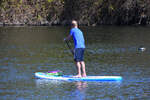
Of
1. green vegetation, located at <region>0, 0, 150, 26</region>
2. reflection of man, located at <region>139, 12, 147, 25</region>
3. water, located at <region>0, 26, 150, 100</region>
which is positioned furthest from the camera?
green vegetation, located at <region>0, 0, 150, 26</region>

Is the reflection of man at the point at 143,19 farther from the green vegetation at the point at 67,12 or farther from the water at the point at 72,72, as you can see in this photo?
the water at the point at 72,72

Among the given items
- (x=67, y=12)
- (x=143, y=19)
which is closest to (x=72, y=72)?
(x=143, y=19)

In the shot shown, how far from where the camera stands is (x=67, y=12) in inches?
3056

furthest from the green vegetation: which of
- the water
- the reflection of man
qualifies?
the water

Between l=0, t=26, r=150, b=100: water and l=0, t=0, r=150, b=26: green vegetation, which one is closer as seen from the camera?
l=0, t=26, r=150, b=100: water

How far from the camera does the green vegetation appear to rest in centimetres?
7062

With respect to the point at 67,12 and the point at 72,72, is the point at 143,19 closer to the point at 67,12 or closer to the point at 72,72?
the point at 67,12

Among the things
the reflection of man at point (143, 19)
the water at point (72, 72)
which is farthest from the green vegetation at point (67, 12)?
the water at point (72, 72)

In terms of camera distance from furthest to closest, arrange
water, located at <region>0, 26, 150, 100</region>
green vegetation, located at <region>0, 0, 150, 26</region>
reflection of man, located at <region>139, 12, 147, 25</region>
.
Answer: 1. green vegetation, located at <region>0, 0, 150, 26</region>
2. reflection of man, located at <region>139, 12, 147, 25</region>
3. water, located at <region>0, 26, 150, 100</region>

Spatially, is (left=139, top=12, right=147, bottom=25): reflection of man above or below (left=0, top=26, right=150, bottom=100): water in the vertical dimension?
below

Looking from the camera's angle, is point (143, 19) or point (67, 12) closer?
point (143, 19)

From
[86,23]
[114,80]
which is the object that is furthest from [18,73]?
[86,23]

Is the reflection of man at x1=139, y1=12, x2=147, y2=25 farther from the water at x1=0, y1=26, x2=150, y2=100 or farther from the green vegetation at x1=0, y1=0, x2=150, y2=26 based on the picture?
the water at x1=0, y1=26, x2=150, y2=100

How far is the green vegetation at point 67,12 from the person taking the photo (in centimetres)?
7062
